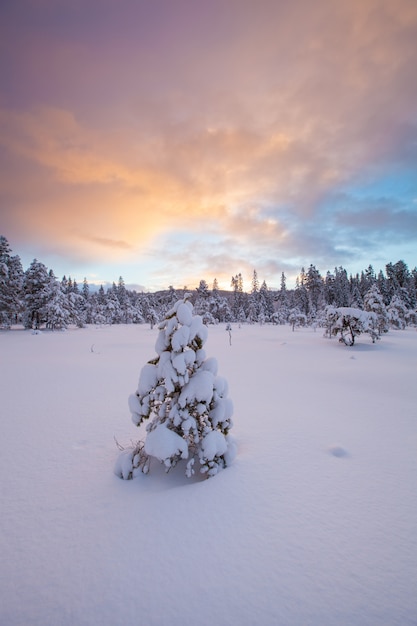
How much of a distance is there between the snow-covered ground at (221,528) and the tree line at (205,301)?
22.0 metres

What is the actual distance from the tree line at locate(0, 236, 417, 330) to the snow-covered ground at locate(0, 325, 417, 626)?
22000 millimetres

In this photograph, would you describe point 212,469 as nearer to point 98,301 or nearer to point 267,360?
point 267,360

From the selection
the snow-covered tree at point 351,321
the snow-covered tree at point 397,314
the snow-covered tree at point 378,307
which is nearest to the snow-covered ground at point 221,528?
the snow-covered tree at point 351,321

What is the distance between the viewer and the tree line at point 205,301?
34688 millimetres

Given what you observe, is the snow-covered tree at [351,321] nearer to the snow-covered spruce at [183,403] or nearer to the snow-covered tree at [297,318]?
the snow-covered tree at [297,318]

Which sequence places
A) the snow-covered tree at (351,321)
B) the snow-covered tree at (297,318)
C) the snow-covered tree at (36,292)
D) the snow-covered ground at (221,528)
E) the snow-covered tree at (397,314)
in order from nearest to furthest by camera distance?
the snow-covered ground at (221,528) → the snow-covered tree at (351,321) → the snow-covered tree at (36,292) → the snow-covered tree at (397,314) → the snow-covered tree at (297,318)

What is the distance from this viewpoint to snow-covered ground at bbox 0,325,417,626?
2477 mm

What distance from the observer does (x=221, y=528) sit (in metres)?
3.42

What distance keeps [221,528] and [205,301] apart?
6371 centimetres

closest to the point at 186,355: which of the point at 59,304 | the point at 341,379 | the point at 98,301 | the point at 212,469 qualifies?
the point at 212,469

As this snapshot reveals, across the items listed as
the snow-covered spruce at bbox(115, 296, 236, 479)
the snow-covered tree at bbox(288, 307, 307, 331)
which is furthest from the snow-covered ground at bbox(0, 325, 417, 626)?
the snow-covered tree at bbox(288, 307, 307, 331)

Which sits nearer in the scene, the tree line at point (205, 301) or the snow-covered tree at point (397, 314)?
the tree line at point (205, 301)

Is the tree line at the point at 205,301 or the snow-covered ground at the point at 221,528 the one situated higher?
the tree line at the point at 205,301

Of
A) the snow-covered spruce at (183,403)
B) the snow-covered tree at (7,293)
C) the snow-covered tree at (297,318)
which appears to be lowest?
the snow-covered spruce at (183,403)
